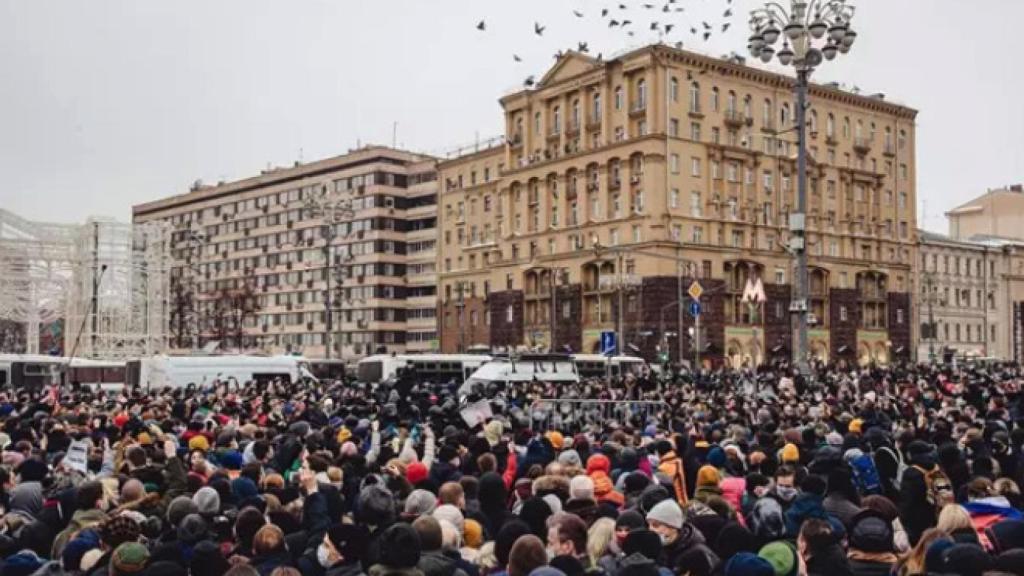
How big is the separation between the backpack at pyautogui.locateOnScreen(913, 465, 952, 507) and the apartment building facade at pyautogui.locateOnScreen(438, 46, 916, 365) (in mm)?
53272

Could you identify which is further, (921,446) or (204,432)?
(204,432)

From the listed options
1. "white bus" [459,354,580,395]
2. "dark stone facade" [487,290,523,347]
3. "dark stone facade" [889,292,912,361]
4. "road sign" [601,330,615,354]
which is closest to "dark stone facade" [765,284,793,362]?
"dark stone facade" [889,292,912,361]

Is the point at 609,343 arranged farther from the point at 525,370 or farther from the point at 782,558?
the point at 782,558

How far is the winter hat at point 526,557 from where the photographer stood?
19.0 feet

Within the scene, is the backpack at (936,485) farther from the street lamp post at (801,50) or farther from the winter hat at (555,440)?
the street lamp post at (801,50)

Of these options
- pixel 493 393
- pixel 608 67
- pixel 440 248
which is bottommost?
pixel 493 393

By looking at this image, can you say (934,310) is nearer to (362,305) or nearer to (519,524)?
(362,305)

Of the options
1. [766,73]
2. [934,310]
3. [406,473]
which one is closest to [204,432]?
[406,473]

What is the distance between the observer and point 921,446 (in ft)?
35.6

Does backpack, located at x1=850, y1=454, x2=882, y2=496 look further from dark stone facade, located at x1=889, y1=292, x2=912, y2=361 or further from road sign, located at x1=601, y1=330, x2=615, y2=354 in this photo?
dark stone facade, located at x1=889, y1=292, x2=912, y2=361

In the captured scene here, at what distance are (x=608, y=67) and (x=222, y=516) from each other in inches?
2650

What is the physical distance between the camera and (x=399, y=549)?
5770 millimetres

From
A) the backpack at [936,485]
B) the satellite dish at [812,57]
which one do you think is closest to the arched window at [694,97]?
the satellite dish at [812,57]

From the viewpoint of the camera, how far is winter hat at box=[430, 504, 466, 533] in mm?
7383
